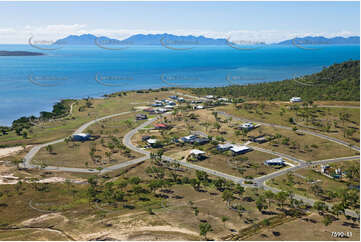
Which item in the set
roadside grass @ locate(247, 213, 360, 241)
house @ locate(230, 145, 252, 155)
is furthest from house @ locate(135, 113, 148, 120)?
roadside grass @ locate(247, 213, 360, 241)

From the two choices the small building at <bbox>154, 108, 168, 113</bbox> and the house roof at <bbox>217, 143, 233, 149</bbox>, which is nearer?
the house roof at <bbox>217, 143, 233, 149</bbox>

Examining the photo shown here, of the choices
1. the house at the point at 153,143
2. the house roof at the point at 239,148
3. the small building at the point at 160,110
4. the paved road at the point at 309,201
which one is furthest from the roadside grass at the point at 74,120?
the paved road at the point at 309,201

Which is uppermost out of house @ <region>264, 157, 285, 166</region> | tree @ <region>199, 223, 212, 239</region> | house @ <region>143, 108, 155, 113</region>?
house @ <region>143, 108, 155, 113</region>

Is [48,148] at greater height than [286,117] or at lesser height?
lesser

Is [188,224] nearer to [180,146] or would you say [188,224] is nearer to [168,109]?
[180,146]

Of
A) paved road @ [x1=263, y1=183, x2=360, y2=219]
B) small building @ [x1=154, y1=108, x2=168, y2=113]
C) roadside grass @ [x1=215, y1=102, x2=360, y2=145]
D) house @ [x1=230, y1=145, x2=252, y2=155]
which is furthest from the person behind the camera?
small building @ [x1=154, y1=108, x2=168, y2=113]

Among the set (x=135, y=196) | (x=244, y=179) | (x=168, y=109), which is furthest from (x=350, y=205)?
(x=168, y=109)

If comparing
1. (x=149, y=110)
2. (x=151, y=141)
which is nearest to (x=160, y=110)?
(x=149, y=110)

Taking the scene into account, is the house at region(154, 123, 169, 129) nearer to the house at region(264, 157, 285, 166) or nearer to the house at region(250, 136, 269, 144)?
the house at region(250, 136, 269, 144)
